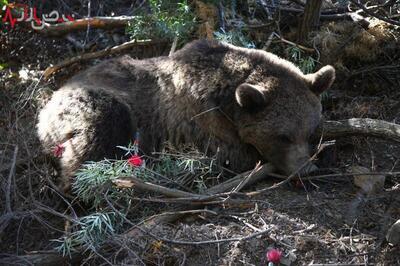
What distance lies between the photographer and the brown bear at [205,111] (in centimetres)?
579

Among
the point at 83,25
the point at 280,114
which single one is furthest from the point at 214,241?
the point at 83,25

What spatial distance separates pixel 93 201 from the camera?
556cm

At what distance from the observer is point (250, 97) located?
5.62 metres

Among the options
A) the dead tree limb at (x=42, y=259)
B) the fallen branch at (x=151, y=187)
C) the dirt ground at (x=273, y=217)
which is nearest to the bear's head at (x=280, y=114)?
the dirt ground at (x=273, y=217)

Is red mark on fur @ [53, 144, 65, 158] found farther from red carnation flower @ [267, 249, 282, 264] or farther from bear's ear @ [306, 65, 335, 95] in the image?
bear's ear @ [306, 65, 335, 95]

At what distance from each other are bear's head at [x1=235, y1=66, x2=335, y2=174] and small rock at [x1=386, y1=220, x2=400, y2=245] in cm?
132

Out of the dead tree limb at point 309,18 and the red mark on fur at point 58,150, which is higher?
the dead tree limb at point 309,18

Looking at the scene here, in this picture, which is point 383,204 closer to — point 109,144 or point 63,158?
point 109,144

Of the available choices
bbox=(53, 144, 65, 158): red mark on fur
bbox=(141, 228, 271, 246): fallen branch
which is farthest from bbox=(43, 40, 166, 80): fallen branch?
bbox=(141, 228, 271, 246): fallen branch

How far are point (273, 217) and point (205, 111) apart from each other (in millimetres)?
1493

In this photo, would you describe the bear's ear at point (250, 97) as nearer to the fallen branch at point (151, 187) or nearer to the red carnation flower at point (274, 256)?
the fallen branch at point (151, 187)

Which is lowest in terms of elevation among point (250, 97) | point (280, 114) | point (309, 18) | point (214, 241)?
point (214, 241)

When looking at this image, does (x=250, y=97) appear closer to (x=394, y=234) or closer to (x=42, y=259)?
(x=394, y=234)

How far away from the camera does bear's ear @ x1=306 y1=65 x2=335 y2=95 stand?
594cm
